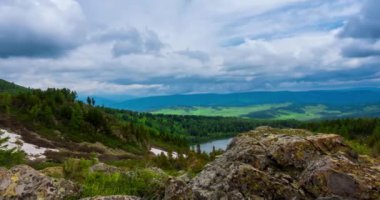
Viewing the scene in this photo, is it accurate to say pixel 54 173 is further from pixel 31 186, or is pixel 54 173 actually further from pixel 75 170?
pixel 31 186

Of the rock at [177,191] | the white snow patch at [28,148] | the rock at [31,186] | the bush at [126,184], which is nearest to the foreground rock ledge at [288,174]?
the rock at [177,191]

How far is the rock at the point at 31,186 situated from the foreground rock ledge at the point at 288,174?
3.58 metres

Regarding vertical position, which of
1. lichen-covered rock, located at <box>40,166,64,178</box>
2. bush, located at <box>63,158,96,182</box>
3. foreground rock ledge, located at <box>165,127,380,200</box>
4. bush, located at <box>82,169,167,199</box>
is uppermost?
foreground rock ledge, located at <box>165,127,380,200</box>

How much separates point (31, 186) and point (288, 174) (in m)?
8.33

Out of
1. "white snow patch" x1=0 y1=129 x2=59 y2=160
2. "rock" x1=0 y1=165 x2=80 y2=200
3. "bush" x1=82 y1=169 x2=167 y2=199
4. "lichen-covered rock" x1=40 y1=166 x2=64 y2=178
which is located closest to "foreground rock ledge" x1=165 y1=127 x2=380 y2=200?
"bush" x1=82 y1=169 x2=167 y2=199

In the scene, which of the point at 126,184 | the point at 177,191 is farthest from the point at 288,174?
the point at 126,184

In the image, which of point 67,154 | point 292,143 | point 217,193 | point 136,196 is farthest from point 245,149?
point 67,154

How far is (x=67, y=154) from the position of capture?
3607 inches

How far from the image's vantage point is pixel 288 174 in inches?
548

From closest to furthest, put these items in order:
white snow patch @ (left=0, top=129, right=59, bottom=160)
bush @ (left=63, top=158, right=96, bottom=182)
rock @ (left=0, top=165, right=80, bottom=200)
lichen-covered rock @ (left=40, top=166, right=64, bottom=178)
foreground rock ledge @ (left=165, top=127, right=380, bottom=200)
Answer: foreground rock ledge @ (left=165, top=127, right=380, bottom=200), rock @ (left=0, top=165, right=80, bottom=200), bush @ (left=63, top=158, right=96, bottom=182), lichen-covered rock @ (left=40, top=166, right=64, bottom=178), white snow patch @ (left=0, top=129, right=59, bottom=160)

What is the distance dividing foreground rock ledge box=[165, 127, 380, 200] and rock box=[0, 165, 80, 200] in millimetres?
3580

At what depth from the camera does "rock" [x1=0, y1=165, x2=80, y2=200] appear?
13.9 metres

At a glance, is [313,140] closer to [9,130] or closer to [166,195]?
[166,195]

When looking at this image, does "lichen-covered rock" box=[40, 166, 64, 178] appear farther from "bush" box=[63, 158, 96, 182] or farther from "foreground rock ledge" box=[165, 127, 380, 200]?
"foreground rock ledge" box=[165, 127, 380, 200]
